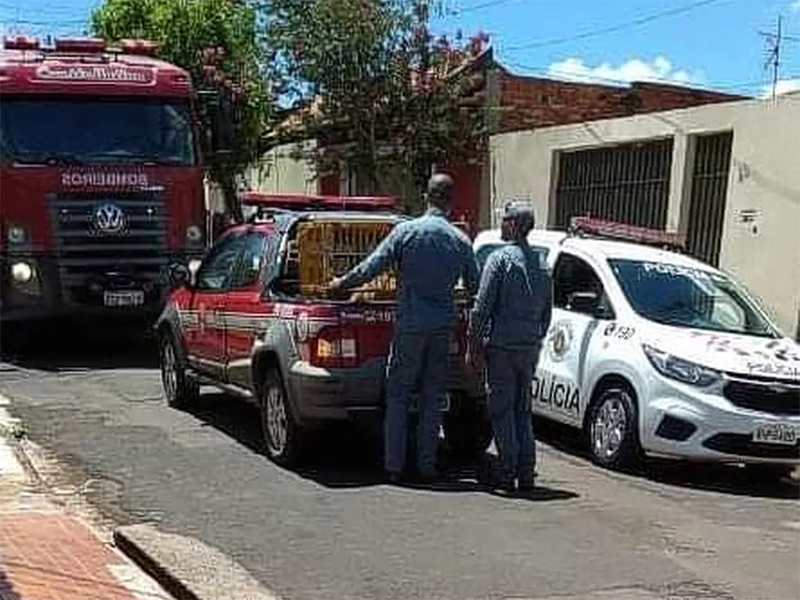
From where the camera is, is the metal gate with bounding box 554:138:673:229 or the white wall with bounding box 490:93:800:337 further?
the metal gate with bounding box 554:138:673:229

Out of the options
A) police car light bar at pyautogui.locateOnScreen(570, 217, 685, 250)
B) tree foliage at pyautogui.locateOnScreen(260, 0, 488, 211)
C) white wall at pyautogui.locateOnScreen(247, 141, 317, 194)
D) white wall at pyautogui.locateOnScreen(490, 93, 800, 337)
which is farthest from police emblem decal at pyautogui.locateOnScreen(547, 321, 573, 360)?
white wall at pyautogui.locateOnScreen(247, 141, 317, 194)

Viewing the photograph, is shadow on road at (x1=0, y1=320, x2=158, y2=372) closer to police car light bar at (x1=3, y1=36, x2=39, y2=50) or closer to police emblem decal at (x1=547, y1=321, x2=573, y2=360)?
police car light bar at (x1=3, y1=36, x2=39, y2=50)

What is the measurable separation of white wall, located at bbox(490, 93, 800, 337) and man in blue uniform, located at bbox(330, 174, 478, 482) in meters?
7.19

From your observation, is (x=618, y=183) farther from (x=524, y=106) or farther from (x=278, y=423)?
(x=278, y=423)

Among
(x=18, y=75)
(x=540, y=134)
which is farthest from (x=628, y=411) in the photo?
(x=540, y=134)

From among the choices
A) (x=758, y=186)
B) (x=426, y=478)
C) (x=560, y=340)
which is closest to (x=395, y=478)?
(x=426, y=478)

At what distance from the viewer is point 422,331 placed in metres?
8.63

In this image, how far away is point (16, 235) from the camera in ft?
47.1

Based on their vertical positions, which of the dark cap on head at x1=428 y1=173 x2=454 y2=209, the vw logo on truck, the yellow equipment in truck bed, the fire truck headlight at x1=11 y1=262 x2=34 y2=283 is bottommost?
the fire truck headlight at x1=11 y1=262 x2=34 y2=283

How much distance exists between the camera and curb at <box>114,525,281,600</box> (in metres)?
6.17

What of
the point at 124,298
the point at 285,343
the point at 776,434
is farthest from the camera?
the point at 124,298

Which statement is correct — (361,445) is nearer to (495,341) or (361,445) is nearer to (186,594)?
(495,341)

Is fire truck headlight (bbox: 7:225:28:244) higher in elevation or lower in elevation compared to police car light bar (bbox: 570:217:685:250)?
lower

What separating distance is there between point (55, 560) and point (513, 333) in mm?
3183
